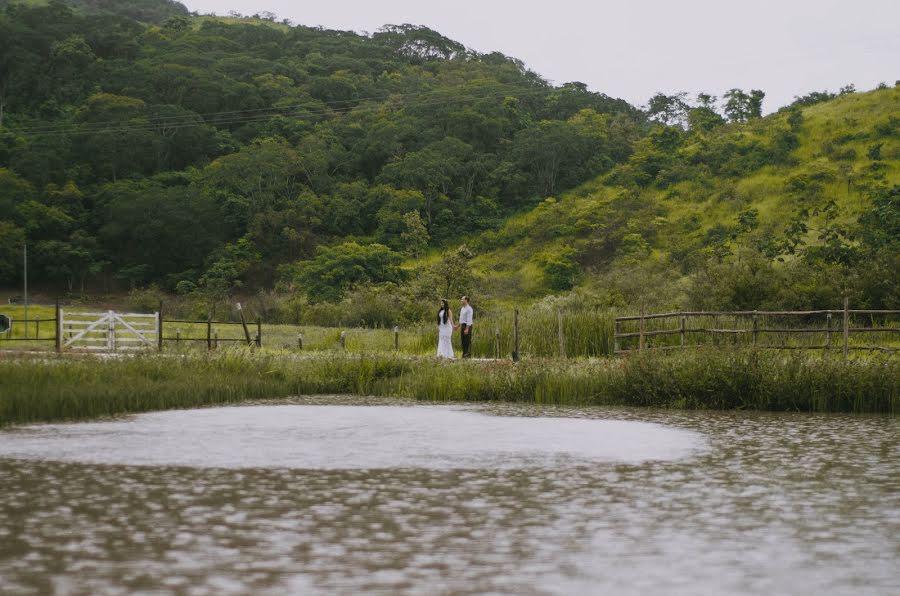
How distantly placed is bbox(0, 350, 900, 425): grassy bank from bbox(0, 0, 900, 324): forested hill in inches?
1057

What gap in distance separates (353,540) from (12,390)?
37.3ft

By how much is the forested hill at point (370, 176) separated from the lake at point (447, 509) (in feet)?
116

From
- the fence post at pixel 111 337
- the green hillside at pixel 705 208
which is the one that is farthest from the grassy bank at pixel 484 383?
the green hillside at pixel 705 208

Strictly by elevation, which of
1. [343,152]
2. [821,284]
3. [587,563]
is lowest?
[587,563]

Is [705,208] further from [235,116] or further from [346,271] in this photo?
[235,116]

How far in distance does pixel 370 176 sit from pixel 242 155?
1156cm

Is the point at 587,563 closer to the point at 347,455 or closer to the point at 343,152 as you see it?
the point at 347,455

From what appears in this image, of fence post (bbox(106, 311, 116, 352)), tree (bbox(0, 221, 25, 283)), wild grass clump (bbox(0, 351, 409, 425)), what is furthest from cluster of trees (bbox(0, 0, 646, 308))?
wild grass clump (bbox(0, 351, 409, 425))

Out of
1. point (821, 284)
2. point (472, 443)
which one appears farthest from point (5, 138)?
point (472, 443)

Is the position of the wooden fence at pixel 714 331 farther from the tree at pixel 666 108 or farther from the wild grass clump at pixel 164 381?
the tree at pixel 666 108

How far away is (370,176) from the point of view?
89000 millimetres

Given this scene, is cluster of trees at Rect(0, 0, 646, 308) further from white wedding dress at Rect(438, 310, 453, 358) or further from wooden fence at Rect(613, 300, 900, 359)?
white wedding dress at Rect(438, 310, 453, 358)

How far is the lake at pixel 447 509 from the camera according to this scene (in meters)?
7.81

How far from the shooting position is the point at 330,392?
952 inches
